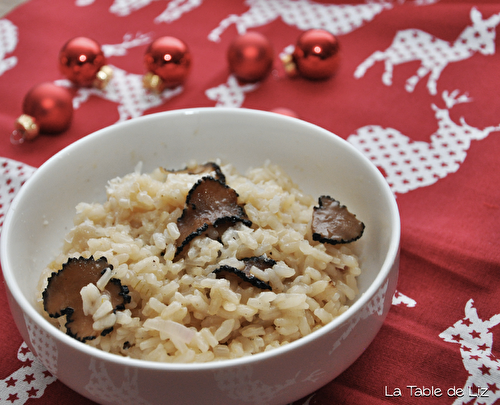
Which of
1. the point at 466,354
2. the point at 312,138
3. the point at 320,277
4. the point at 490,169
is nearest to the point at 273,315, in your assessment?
the point at 320,277

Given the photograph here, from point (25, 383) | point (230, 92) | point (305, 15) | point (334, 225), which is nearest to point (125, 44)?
point (230, 92)

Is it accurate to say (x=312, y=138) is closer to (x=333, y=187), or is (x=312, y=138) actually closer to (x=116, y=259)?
(x=333, y=187)

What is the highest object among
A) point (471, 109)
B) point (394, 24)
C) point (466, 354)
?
point (394, 24)

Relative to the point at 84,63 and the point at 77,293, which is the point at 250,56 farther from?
the point at 77,293

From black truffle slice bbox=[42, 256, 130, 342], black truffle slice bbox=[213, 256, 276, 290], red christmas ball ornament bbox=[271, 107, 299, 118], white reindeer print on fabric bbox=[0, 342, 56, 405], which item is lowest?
white reindeer print on fabric bbox=[0, 342, 56, 405]

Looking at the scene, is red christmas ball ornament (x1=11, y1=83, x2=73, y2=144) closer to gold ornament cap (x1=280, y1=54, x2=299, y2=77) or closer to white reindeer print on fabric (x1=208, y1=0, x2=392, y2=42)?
white reindeer print on fabric (x1=208, y1=0, x2=392, y2=42)

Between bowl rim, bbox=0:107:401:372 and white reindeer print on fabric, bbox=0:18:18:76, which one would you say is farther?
white reindeer print on fabric, bbox=0:18:18:76

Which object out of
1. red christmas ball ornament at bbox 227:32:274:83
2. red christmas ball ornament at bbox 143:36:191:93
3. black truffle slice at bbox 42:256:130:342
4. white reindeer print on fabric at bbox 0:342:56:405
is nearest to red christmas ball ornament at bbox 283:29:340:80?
red christmas ball ornament at bbox 227:32:274:83
